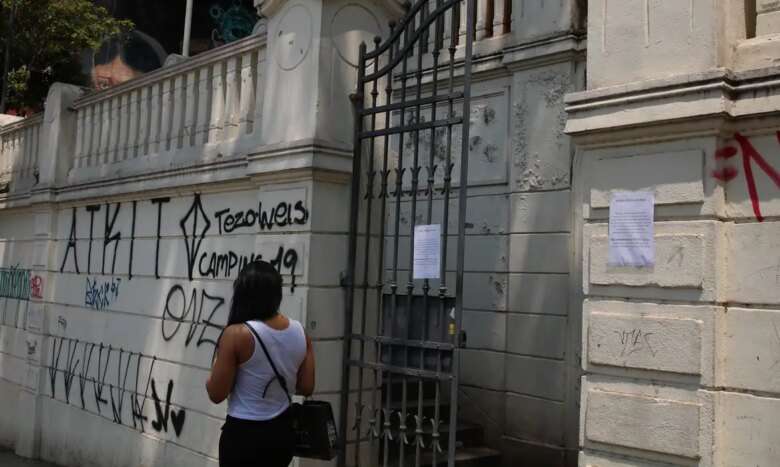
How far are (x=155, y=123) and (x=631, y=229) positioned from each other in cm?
477

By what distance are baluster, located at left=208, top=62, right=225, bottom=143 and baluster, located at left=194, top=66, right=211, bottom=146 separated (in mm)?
90

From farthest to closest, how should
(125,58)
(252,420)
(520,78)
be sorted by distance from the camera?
(125,58) → (520,78) → (252,420)

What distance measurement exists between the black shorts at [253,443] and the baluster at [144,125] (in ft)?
13.1

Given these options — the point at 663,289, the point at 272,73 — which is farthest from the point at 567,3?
the point at 663,289

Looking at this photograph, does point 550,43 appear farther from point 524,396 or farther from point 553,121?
point 524,396

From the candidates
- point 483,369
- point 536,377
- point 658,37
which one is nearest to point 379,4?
point 658,37

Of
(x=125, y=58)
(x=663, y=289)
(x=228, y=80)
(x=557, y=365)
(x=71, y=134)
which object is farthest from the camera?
(x=125, y=58)

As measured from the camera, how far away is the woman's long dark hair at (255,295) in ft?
12.5

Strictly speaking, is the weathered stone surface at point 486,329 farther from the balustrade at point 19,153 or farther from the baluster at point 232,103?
the balustrade at point 19,153

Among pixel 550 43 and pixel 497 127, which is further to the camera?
pixel 497 127

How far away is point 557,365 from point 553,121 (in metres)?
2.08

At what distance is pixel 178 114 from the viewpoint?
6633 millimetres

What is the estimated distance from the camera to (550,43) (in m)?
6.79

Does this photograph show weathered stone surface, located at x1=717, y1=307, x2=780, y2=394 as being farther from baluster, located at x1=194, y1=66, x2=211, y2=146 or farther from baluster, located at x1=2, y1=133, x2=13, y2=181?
baluster, located at x1=2, y1=133, x2=13, y2=181
